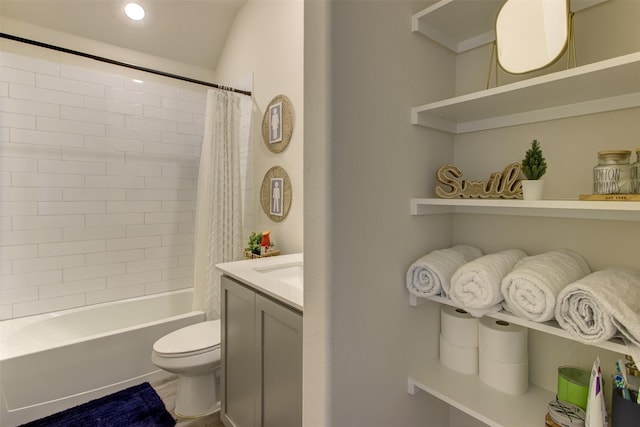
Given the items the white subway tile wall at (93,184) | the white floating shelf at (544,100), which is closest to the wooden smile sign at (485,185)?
the white floating shelf at (544,100)

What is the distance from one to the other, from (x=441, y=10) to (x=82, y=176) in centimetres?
275

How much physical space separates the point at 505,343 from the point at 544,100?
2.53ft

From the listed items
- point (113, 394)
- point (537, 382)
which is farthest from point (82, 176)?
point (537, 382)

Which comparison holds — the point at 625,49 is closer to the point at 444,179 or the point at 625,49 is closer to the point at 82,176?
the point at 444,179

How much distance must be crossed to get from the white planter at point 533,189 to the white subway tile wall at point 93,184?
86.9 inches

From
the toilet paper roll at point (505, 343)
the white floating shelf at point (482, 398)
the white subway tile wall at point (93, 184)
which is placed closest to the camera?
the white floating shelf at point (482, 398)

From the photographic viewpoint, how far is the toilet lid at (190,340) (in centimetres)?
180

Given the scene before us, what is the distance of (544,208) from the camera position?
0.93m

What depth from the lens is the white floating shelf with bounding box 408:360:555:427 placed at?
37.4 inches

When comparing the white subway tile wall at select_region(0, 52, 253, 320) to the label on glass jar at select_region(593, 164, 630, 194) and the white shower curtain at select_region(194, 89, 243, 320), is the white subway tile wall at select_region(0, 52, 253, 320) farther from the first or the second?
the label on glass jar at select_region(593, 164, 630, 194)

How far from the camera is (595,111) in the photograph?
94cm

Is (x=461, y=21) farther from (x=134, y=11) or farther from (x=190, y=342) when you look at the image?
(x=134, y=11)

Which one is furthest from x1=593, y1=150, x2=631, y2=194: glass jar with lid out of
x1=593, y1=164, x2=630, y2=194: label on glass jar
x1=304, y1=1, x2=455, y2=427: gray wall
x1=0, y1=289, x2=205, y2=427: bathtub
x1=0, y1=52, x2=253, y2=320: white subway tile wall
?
x1=0, y1=289, x2=205, y2=427: bathtub

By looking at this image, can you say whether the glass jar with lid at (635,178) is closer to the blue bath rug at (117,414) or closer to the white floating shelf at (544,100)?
the white floating shelf at (544,100)
